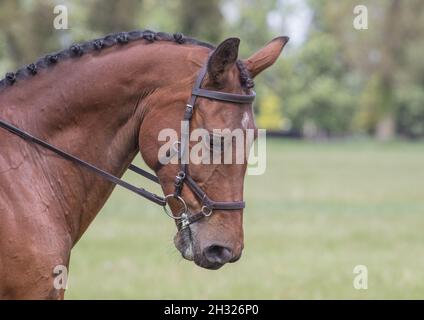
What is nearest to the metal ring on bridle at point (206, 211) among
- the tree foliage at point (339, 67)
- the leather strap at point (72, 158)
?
the leather strap at point (72, 158)

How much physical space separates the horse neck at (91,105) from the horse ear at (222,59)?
0.23 m

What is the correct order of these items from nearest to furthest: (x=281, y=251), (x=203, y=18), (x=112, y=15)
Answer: (x=281, y=251) < (x=112, y=15) < (x=203, y=18)

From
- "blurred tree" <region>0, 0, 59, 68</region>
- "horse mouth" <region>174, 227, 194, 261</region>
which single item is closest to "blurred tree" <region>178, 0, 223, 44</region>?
"blurred tree" <region>0, 0, 59, 68</region>

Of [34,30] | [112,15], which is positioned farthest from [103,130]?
[112,15]

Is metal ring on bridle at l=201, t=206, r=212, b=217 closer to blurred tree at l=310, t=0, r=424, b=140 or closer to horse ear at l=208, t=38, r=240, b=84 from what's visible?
horse ear at l=208, t=38, r=240, b=84

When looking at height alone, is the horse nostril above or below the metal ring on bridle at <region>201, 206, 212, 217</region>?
below

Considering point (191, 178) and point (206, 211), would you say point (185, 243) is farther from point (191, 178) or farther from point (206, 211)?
point (191, 178)

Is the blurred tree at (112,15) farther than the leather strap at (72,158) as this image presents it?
Yes

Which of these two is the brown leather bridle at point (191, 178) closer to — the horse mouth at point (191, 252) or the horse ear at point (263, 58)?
the horse mouth at point (191, 252)

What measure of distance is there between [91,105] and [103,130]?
16cm

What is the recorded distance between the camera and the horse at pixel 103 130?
3.90 metres

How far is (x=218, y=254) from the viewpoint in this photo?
4.00 metres

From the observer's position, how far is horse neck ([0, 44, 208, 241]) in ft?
14.0
